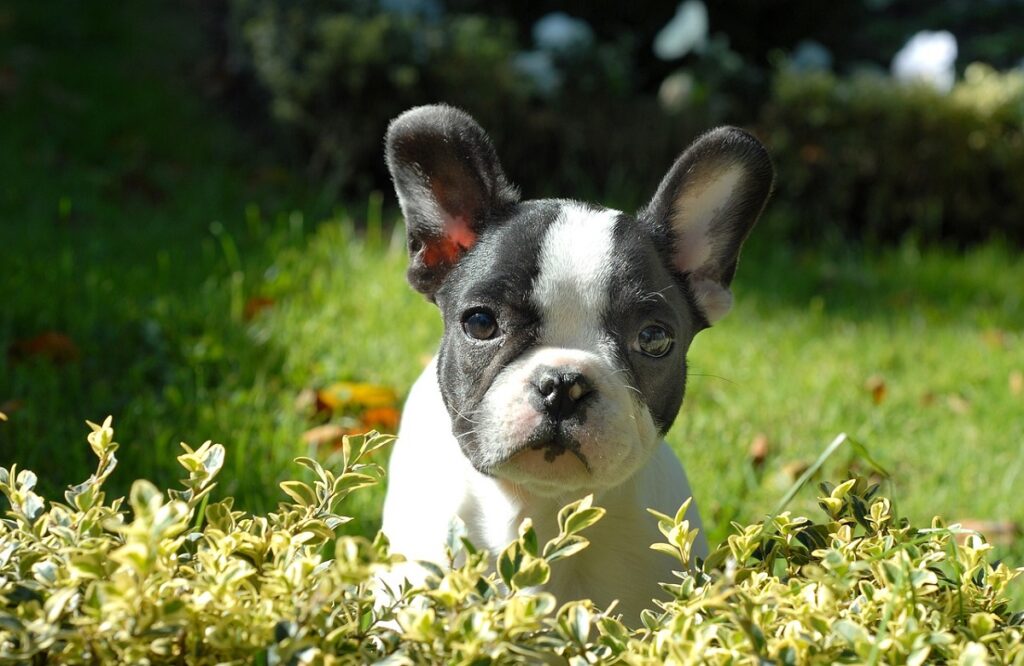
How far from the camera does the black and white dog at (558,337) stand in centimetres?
214

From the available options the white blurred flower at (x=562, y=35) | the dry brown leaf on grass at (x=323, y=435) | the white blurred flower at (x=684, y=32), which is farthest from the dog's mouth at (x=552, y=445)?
the white blurred flower at (x=684, y=32)

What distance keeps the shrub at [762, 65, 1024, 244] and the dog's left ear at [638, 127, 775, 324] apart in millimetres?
3917

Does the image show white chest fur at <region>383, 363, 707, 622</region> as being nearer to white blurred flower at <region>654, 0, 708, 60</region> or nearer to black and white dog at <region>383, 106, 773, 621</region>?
black and white dog at <region>383, 106, 773, 621</region>

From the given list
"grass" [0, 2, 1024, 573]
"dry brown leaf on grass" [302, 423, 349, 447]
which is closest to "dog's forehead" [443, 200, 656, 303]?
"grass" [0, 2, 1024, 573]

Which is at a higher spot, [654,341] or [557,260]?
[557,260]

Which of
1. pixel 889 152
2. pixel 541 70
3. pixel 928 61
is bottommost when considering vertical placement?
pixel 889 152

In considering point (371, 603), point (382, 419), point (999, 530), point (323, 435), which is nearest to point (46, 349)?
point (323, 435)

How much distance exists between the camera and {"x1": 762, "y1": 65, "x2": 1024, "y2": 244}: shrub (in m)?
6.37

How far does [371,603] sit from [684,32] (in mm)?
6345

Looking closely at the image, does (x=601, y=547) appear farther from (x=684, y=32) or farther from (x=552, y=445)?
(x=684, y=32)

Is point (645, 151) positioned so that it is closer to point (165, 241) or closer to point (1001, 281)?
point (1001, 281)

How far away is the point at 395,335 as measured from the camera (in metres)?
4.34

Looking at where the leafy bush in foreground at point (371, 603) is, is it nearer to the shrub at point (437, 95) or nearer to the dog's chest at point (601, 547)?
the dog's chest at point (601, 547)

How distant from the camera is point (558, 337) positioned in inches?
88.0
